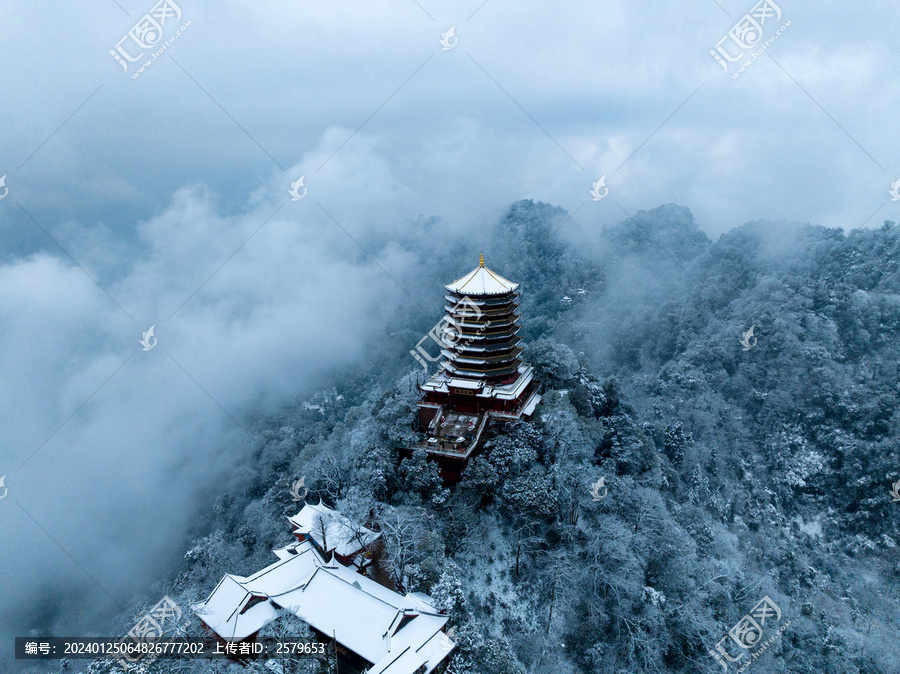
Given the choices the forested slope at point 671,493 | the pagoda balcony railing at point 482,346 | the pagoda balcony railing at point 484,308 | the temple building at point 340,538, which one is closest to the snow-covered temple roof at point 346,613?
the temple building at point 340,538

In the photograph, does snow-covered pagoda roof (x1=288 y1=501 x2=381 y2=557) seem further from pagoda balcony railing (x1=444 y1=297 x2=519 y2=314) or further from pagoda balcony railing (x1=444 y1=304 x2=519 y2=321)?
pagoda balcony railing (x1=444 y1=297 x2=519 y2=314)

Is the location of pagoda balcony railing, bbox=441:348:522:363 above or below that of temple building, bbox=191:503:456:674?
above

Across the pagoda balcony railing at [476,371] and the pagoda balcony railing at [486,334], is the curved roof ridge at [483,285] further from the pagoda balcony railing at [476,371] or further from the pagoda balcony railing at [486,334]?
the pagoda balcony railing at [476,371]

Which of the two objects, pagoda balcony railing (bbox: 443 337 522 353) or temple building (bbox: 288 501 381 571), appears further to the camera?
pagoda balcony railing (bbox: 443 337 522 353)

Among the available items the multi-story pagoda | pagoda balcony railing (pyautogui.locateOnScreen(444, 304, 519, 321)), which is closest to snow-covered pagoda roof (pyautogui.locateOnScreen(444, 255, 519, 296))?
the multi-story pagoda

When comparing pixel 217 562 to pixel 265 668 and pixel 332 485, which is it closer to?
pixel 332 485

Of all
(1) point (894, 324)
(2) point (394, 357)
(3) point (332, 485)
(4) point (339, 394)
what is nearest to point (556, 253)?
(2) point (394, 357)

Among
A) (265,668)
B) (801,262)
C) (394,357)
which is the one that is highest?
(394,357)

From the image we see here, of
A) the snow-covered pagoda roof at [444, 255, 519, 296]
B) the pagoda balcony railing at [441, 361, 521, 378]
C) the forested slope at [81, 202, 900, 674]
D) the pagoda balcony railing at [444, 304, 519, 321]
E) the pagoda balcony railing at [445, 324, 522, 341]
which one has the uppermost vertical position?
the snow-covered pagoda roof at [444, 255, 519, 296]
